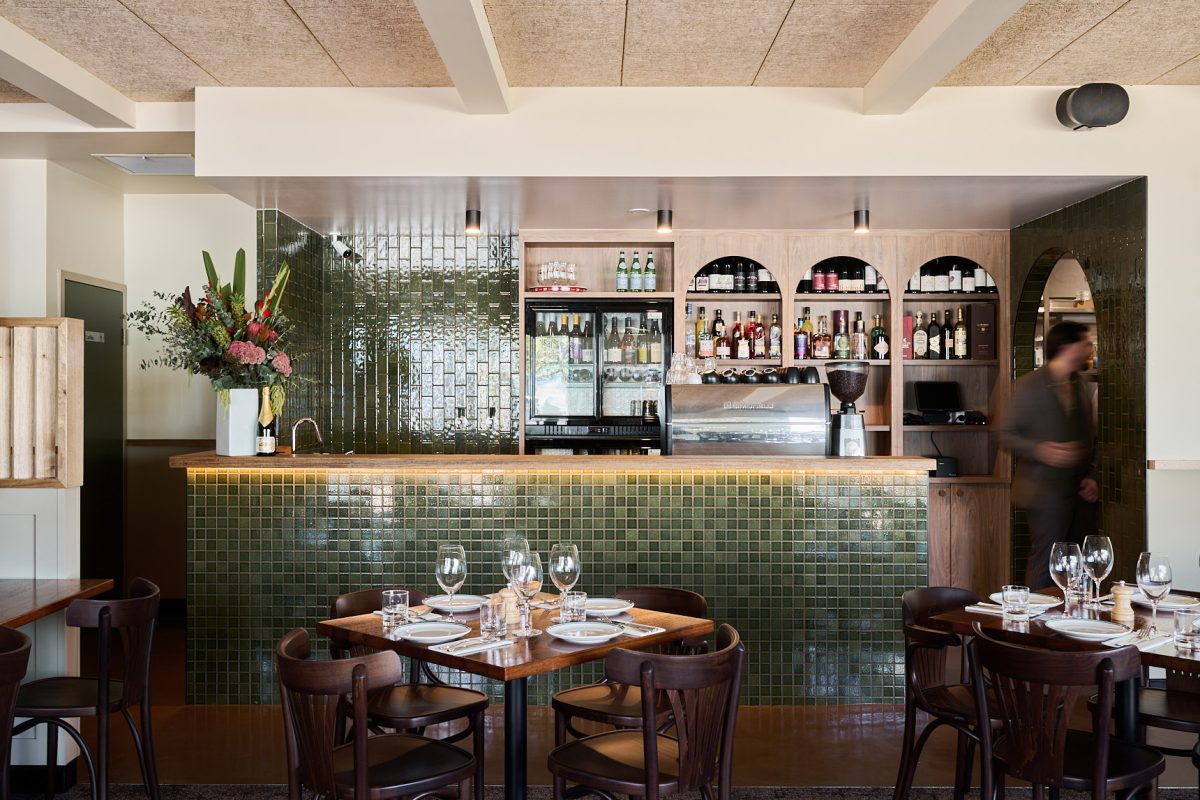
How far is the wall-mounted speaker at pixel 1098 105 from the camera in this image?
4406mm

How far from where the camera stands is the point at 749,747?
4273 millimetres

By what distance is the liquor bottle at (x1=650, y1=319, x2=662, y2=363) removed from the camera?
6.37 meters

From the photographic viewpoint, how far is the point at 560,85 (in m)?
4.55

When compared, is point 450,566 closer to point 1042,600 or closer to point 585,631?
point 585,631

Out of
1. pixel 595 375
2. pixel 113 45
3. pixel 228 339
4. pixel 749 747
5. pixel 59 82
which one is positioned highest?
pixel 113 45

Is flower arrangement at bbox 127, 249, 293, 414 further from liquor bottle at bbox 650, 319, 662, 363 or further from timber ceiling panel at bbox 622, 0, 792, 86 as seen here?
liquor bottle at bbox 650, 319, 662, 363

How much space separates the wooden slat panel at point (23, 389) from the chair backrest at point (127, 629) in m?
0.87

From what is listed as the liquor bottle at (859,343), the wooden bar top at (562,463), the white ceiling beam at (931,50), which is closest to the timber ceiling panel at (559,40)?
the white ceiling beam at (931,50)

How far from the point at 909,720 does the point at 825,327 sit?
139 inches

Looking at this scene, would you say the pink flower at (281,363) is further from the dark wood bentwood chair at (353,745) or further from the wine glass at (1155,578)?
the wine glass at (1155,578)

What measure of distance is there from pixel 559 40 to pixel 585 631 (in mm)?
2317

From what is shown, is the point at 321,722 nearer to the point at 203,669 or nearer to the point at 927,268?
the point at 203,669

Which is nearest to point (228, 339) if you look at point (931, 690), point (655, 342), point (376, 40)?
point (376, 40)

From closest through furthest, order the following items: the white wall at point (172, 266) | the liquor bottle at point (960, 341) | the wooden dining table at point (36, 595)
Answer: the wooden dining table at point (36, 595) → the liquor bottle at point (960, 341) → the white wall at point (172, 266)
